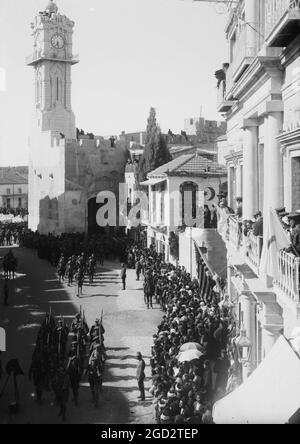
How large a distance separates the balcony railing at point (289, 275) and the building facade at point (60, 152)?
115ft

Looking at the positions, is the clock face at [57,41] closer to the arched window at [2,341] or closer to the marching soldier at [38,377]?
the arched window at [2,341]

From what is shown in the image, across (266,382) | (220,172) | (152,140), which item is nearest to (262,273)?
(266,382)

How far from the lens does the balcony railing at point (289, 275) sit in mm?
7867

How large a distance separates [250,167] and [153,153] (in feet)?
88.9

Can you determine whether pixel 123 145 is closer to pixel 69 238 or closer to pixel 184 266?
pixel 69 238

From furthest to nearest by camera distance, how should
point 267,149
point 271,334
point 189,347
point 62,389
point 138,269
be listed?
point 138,269 → point 189,347 → point 62,389 → point 267,149 → point 271,334

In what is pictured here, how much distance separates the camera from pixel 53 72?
45625 mm

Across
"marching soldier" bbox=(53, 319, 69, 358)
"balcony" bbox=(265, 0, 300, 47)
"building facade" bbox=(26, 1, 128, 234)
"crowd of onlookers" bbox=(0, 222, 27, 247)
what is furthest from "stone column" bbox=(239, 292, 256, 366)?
"crowd of onlookers" bbox=(0, 222, 27, 247)

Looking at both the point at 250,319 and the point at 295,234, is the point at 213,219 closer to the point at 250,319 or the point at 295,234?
the point at 250,319

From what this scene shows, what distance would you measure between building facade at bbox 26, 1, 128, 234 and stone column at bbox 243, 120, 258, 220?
1185 inches

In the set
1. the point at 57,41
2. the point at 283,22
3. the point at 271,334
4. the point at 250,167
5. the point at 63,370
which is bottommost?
the point at 63,370

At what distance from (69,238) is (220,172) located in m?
13.0

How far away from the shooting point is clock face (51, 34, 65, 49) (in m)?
45.2

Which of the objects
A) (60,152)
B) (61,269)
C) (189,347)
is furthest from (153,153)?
(189,347)
